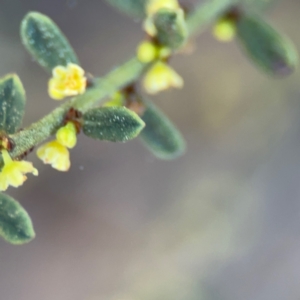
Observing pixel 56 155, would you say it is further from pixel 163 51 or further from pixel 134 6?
pixel 134 6

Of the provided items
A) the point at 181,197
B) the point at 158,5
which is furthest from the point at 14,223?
the point at 181,197

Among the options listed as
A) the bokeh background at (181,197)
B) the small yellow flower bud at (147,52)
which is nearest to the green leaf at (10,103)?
the small yellow flower bud at (147,52)


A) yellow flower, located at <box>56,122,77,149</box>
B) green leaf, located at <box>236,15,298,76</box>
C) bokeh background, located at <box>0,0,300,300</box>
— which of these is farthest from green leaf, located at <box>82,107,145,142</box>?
bokeh background, located at <box>0,0,300,300</box>

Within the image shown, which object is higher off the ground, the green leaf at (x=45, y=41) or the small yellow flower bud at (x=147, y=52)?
the small yellow flower bud at (x=147, y=52)

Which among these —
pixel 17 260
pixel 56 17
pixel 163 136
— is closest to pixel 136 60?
pixel 163 136

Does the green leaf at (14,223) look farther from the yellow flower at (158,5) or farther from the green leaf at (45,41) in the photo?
the yellow flower at (158,5)

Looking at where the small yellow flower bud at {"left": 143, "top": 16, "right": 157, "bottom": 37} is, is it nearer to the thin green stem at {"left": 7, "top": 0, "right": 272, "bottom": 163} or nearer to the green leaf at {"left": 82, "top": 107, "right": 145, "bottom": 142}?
the thin green stem at {"left": 7, "top": 0, "right": 272, "bottom": 163}
